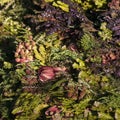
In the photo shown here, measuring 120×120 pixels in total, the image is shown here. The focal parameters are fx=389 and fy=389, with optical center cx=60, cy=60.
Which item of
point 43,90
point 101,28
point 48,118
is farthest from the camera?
point 101,28

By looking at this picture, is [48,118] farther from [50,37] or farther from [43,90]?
[50,37]

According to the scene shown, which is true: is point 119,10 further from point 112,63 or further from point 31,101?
point 31,101

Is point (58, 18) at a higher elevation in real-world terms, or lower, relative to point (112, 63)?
higher

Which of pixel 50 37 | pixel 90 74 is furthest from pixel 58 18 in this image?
pixel 90 74

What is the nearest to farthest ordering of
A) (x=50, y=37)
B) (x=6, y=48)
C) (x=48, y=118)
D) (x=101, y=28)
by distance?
(x=48, y=118) < (x=101, y=28) < (x=50, y=37) < (x=6, y=48)

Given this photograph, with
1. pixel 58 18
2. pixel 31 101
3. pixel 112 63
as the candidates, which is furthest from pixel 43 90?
pixel 58 18

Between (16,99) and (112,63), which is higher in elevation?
(112,63)

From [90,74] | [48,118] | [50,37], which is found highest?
[50,37]

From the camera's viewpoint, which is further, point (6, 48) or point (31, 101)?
point (6, 48)

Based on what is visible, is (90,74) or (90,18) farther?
(90,18)
